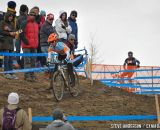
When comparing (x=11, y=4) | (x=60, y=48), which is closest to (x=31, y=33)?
(x=11, y=4)

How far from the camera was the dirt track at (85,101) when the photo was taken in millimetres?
15594

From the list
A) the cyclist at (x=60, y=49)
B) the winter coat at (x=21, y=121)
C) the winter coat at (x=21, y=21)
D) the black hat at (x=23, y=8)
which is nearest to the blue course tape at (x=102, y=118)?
the cyclist at (x=60, y=49)

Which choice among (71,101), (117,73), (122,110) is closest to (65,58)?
(71,101)

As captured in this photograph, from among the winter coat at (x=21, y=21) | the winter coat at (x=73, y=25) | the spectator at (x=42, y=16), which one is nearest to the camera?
the winter coat at (x=21, y=21)

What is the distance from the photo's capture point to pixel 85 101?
1719cm

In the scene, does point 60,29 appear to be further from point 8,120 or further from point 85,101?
point 8,120

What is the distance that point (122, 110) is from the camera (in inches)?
665

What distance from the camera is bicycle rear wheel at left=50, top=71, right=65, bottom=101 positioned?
15539mm

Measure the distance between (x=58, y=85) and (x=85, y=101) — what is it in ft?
5.54

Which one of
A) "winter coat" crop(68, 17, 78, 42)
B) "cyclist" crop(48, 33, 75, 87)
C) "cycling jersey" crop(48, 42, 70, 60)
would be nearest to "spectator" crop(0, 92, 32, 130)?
"cyclist" crop(48, 33, 75, 87)

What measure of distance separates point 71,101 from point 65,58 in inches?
54.4

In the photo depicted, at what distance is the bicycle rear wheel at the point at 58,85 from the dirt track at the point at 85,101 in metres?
0.26

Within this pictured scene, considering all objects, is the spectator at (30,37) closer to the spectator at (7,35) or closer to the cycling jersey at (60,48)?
the spectator at (7,35)

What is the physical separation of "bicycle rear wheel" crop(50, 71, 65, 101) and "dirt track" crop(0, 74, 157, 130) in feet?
0.84
